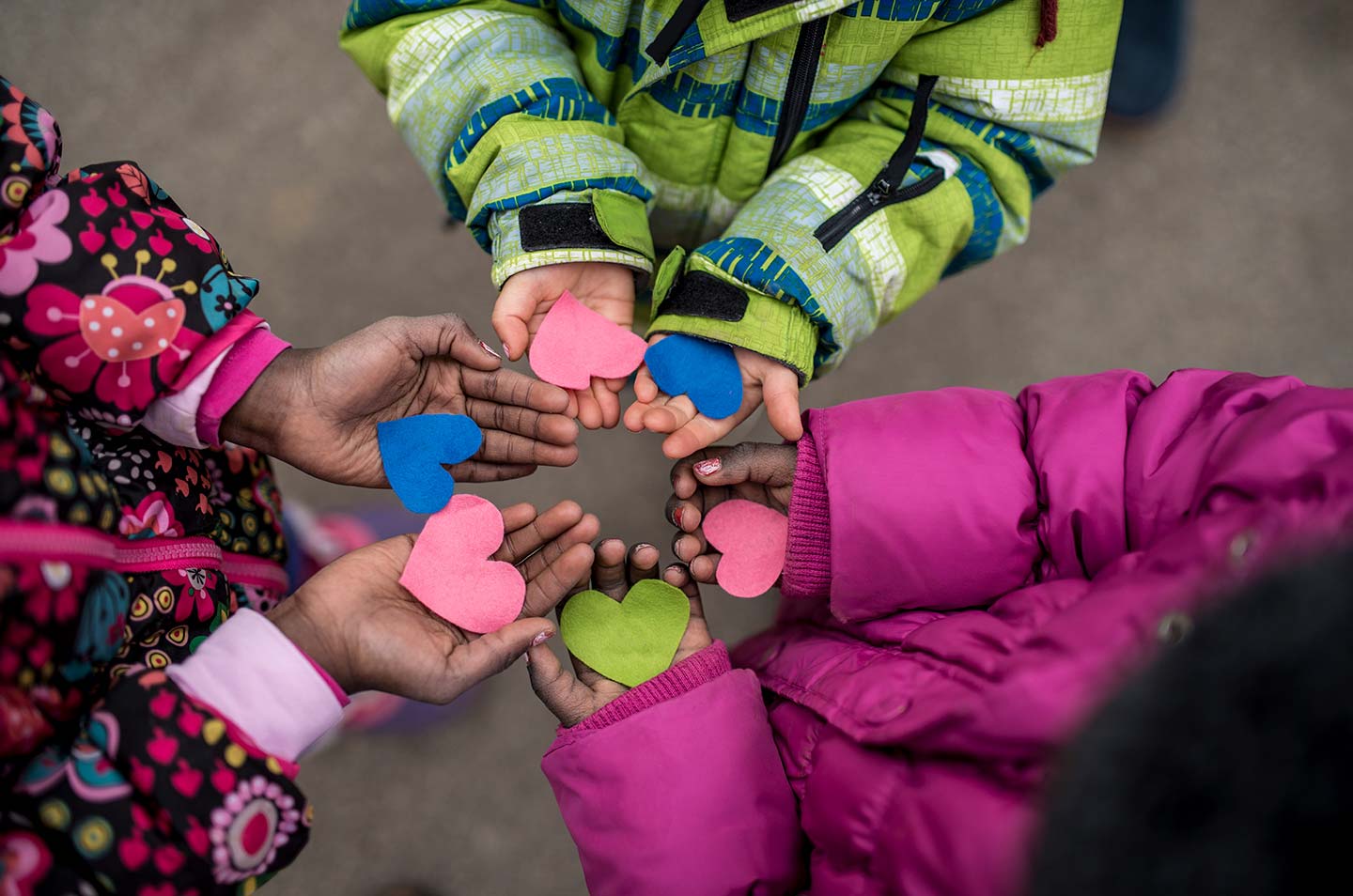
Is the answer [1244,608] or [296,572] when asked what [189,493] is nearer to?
[296,572]

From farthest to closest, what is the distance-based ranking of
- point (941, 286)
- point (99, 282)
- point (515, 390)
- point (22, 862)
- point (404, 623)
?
1. point (941, 286)
2. point (515, 390)
3. point (404, 623)
4. point (99, 282)
5. point (22, 862)

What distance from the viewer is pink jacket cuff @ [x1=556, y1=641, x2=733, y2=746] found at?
745 mm

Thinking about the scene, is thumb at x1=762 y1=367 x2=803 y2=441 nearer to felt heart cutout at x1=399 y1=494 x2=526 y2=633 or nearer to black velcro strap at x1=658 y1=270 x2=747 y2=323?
black velcro strap at x1=658 y1=270 x2=747 y2=323

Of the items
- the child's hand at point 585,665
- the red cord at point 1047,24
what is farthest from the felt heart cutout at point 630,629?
the red cord at point 1047,24

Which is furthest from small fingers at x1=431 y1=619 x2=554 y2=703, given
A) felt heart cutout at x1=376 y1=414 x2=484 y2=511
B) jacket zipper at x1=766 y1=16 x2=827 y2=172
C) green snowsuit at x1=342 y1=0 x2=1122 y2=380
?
jacket zipper at x1=766 y1=16 x2=827 y2=172

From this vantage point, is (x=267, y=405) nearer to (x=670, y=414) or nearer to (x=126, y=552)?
(x=126, y=552)

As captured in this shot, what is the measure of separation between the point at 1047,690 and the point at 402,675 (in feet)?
1.71

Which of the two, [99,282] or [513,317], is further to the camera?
[513,317]

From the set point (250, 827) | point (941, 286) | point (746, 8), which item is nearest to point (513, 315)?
point (746, 8)

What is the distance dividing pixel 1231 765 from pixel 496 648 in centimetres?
58

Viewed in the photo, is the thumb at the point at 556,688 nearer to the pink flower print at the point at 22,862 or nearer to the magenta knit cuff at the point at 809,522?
the magenta knit cuff at the point at 809,522

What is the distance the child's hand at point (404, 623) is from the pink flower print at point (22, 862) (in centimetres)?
21

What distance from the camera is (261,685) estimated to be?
25.3 inches

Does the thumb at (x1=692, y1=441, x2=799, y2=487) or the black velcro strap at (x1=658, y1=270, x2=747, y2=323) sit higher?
the black velcro strap at (x1=658, y1=270, x2=747, y2=323)
